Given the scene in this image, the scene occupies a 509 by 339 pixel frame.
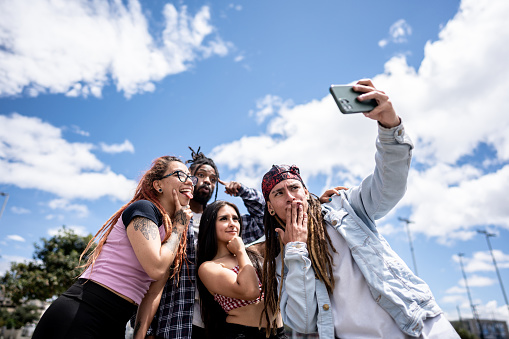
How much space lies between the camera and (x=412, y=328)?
2.11 metres

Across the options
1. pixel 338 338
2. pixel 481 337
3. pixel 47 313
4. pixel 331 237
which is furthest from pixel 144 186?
pixel 481 337

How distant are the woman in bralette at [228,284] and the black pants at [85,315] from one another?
0.96 meters

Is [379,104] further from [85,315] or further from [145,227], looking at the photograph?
[85,315]

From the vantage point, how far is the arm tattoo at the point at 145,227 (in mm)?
2768

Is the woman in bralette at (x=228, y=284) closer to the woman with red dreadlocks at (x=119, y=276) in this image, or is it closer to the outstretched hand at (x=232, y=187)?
the woman with red dreadlocks at (x=119, y=276)

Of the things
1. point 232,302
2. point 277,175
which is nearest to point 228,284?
point 232,302

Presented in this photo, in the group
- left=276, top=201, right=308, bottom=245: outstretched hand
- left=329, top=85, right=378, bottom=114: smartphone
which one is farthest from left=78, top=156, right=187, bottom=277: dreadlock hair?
left=329, top=85, right=378, bottom=114: smartphone

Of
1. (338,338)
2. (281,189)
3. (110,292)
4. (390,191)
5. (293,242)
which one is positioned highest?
(281,189)

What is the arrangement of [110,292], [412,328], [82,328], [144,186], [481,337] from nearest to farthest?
[412,328]
[82,328]
[110,292]
[144,186]
[481,337]

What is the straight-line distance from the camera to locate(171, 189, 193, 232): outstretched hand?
10.5ft

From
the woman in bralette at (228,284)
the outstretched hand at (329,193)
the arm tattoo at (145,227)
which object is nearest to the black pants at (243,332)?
the woman in bralette at (228,284)

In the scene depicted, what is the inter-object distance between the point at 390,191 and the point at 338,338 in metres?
1.21

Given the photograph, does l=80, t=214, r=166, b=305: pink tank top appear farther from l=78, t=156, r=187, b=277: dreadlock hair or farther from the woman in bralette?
the woman in bralette

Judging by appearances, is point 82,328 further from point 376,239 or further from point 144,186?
point 376,239
